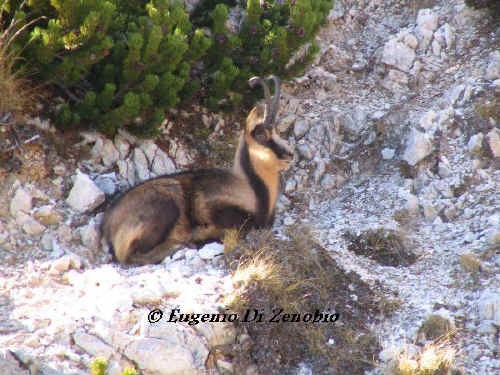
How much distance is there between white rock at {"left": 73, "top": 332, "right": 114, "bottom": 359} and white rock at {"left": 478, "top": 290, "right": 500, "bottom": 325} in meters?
2.96

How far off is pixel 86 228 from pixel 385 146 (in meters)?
3.54

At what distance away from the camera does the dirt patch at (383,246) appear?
6.33m

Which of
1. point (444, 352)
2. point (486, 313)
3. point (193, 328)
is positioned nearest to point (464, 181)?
point (486, 313)

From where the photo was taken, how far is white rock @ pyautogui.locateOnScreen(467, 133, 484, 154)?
7.10 metres

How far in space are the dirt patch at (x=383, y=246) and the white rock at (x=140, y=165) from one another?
2.24 m

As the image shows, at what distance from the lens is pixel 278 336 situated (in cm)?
526

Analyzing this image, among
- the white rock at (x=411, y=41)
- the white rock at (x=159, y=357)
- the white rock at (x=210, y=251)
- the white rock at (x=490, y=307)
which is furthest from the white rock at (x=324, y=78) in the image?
the white rock at (x=159, y=357)

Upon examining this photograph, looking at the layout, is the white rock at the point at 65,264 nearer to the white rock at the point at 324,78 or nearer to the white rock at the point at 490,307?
the white rock at the point at 490,307

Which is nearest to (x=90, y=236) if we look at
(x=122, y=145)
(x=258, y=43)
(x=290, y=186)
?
(x=122, y=145)

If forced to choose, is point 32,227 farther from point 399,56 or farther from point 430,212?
point 399,56

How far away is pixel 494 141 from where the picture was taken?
7.05 metres

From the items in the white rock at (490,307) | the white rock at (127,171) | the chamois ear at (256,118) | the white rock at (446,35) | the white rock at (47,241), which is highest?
the white rock at (446,35)

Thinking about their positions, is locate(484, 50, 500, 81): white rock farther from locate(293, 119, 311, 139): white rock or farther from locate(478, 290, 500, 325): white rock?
locate(478, 290, 500, 325): white rock

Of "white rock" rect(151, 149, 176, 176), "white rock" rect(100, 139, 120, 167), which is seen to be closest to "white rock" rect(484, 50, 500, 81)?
"white rock" rect(151, 149, 176, 176)
